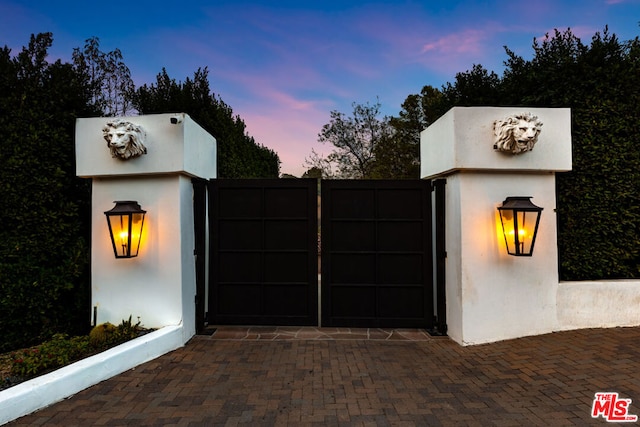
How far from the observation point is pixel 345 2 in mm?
6863

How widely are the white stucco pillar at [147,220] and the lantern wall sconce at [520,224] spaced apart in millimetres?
3735

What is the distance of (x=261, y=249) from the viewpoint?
428 cm

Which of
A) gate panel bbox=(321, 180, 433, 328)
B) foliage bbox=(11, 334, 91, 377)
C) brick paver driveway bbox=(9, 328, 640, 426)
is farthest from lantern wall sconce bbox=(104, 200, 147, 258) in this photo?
gate panel bbox=(321, 180, 433, 328)

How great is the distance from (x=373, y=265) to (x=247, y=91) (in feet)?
22.3

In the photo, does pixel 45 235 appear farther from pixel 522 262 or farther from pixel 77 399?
pixel 522 262

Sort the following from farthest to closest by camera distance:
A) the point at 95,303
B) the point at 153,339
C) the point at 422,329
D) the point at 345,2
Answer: the point at 345,2 < the point at 422,329 < the point at 95,303 < the point at 153,339

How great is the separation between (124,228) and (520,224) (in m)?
4.42

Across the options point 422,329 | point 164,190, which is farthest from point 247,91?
point 422,329

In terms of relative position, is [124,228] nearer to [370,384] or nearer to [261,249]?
[261,249]

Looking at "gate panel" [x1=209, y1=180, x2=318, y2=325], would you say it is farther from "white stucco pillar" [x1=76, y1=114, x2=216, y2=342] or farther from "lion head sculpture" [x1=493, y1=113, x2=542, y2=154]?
"lion head sculpture" [x1=493, y1=113, x2=542, y2=154]

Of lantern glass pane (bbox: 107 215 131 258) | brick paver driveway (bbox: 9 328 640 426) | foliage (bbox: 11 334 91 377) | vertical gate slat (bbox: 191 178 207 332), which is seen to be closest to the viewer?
brick paver driveway (bbox: 9 328 640 426)

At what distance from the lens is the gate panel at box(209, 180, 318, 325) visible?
4250 mm

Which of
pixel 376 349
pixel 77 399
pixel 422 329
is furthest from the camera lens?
pixel 422 329

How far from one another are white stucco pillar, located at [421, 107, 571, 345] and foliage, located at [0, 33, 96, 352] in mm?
4596
